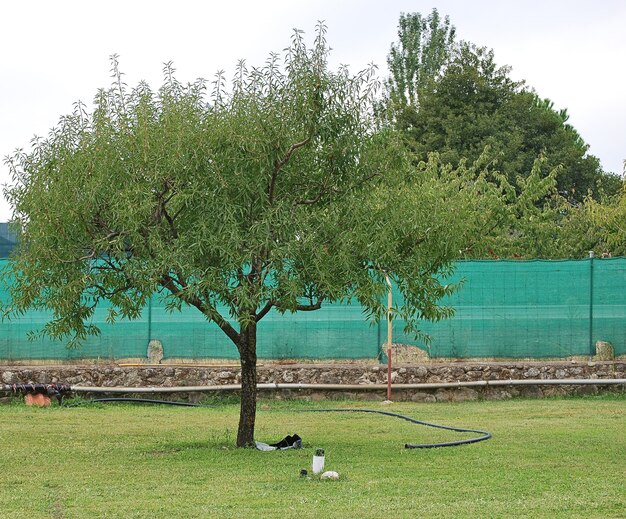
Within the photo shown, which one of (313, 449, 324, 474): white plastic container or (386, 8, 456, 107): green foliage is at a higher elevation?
(386, 8, 456, 107): green foliage

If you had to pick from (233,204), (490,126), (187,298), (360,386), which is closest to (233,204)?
(233,204)

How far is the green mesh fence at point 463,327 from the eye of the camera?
67.5 ft

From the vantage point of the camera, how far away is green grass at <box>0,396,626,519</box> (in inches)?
386

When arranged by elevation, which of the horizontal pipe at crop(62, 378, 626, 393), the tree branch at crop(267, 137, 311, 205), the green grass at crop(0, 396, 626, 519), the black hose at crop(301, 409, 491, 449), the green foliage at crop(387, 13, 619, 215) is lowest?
the green grass at crop(0, 396, 626, 519)

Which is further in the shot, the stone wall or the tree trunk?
the stone wall

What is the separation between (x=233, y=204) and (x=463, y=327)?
29.5 feet

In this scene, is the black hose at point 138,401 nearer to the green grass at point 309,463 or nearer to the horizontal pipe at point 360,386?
the horizontal pipe at point 360,386

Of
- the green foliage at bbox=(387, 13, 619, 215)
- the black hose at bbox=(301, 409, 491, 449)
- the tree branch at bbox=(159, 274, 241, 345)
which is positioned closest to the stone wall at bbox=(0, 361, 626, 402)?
the black hose at bbox=(301, 409, 491, 449)

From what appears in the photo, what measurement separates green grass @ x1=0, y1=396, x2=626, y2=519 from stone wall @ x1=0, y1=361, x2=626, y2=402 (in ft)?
3.00

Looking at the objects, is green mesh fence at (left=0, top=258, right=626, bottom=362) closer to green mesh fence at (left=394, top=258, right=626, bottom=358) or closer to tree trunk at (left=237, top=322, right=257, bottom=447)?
green mesh fence at (left=394, top=258, right=626, bottom=358)

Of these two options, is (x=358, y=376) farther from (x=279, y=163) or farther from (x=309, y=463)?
(x=279, y=163)

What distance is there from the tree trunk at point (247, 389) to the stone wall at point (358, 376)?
6.11 meters

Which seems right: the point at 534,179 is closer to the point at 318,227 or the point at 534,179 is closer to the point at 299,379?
the point at 299,379

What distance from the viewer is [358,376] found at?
20.2 metres
